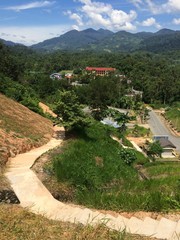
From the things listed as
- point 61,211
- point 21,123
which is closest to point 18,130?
point 21,123

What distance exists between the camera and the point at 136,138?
43.2 metres

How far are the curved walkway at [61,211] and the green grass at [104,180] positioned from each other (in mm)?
563

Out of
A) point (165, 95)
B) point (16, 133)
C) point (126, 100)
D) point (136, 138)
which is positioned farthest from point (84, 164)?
point (165, 95)

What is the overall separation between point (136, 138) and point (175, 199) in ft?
121

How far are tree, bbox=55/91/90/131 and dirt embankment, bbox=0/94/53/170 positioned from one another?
1276mm

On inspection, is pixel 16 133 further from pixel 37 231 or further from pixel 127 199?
pixel 37 231

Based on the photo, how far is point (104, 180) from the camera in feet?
37.6

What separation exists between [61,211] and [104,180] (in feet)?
16.3

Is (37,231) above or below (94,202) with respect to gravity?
above

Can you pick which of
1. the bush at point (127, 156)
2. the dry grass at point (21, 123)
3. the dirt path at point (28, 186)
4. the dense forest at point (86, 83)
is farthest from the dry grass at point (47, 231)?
the dense forest at point (86, 83)

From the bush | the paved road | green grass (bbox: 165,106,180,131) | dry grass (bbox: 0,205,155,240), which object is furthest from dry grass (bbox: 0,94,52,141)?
green grass (bbox: 165,106,180,131)

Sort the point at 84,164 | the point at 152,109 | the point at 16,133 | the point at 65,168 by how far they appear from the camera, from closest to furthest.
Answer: the point at 65,168 → the point at 84,164 → the point at 16,133 → the point at 152,109

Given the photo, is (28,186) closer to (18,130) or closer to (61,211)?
(61,211)

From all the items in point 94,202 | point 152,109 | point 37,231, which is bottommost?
point 152,109
